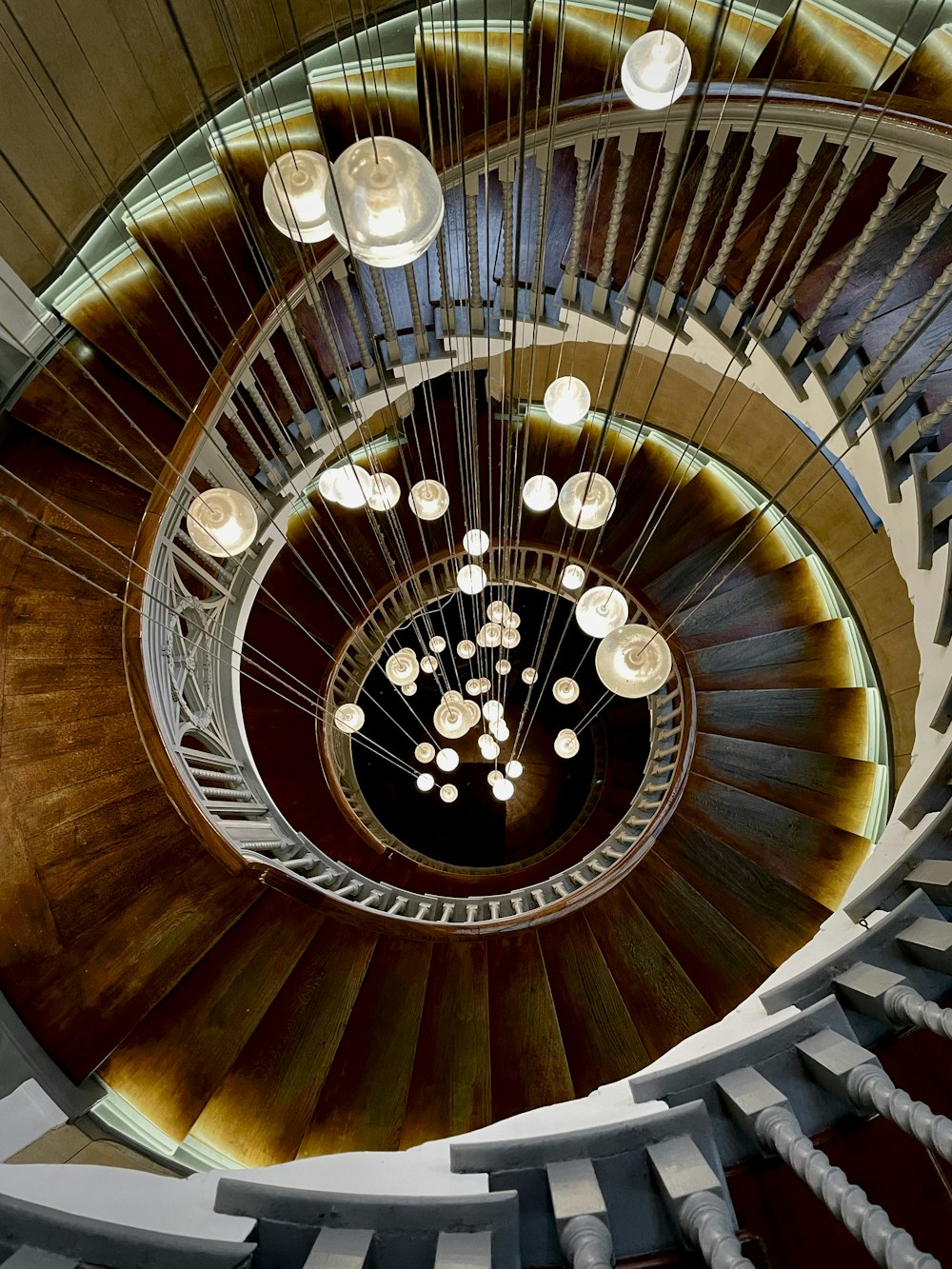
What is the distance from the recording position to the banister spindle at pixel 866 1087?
915 millimetres

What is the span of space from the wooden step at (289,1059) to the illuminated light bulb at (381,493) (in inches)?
77.0

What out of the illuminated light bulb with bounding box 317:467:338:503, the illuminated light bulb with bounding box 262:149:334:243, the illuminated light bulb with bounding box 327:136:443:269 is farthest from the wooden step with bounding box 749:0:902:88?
the illuminated light bulb with bounding box 327:136:443:269

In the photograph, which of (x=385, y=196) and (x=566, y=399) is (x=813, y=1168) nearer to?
(x=385, y=196)

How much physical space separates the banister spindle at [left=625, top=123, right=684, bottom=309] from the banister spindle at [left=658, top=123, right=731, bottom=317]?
4.2 inches

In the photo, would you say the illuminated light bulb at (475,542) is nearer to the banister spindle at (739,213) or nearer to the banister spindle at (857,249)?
the banister spindle at (739,213)

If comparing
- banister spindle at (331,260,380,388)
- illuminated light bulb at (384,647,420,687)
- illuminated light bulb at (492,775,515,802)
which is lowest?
illuminated light bulb at (492,775,515,802)

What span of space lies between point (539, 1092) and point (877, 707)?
9.59ft

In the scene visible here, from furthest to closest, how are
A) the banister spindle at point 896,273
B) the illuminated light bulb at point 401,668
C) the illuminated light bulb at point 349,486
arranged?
1. the illuminated light bulb at point 401,668
2. the illuminated light bulb at point 349,486
3. the banister spindle at point 896,273

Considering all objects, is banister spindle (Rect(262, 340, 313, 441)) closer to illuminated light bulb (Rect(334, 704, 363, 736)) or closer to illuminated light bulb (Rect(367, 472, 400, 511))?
illuminated light bulb (Rect(367, 472, 400, 511))

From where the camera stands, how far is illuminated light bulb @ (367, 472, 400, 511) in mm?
2449

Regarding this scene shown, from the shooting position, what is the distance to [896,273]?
2025 millimetres

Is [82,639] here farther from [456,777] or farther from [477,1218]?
[456,777]

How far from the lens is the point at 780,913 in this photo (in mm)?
3730

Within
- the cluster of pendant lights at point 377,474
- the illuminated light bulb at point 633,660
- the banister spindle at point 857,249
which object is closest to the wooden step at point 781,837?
the cluster of pendant lights at point 377,474
